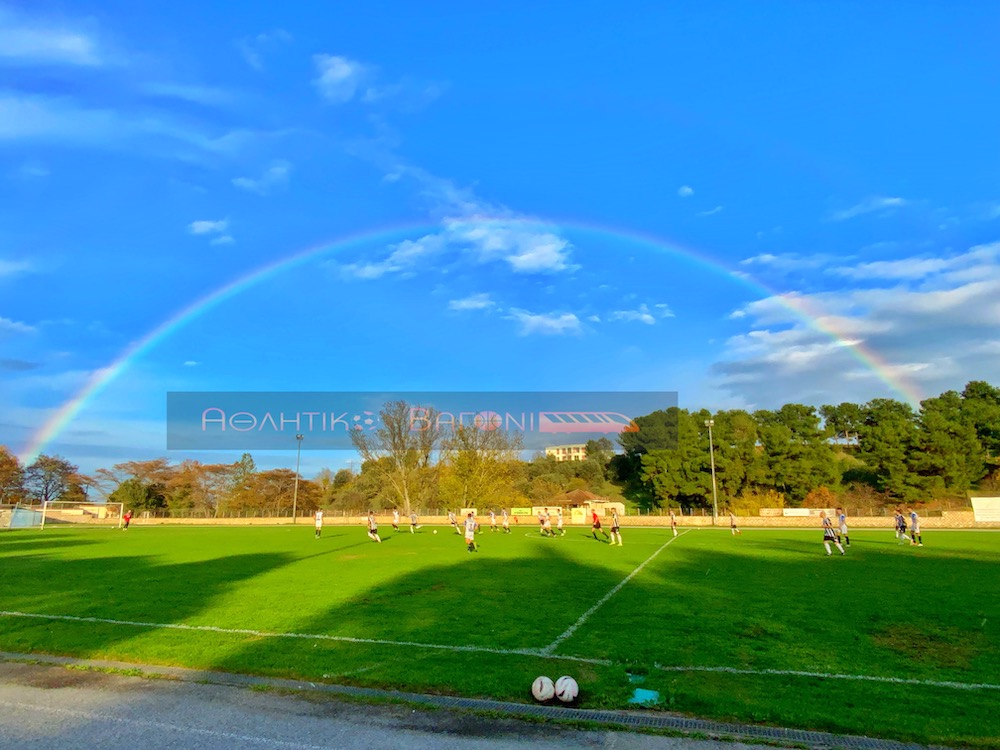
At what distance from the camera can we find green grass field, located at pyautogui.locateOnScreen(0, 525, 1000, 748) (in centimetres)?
757

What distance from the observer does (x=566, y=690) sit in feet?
24.2

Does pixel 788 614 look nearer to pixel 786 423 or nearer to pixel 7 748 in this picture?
pixel 7 748

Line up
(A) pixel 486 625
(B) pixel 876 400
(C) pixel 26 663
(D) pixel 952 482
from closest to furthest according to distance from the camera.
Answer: (C) pixel 26 663 → (A) pixel 486 625 → (D) pixel 952 482 → (B) pixel 876 400

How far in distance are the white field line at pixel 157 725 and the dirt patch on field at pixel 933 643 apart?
863 cm

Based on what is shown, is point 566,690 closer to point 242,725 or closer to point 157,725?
point 242,725

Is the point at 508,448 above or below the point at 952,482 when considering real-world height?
above

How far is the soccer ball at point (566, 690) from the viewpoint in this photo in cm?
734

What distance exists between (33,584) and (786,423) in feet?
287

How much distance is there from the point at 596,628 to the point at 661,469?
7317 centimetres

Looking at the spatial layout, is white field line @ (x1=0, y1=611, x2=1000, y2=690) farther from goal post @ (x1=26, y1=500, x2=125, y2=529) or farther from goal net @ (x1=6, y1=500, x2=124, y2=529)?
goal post @ (x1=26, y1=500, x2=125, y2=529)

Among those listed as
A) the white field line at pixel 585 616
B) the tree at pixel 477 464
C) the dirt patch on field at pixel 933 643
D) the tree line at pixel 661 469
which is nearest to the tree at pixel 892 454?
the tree line at pixel 661 469

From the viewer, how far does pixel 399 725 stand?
6672 millimetres

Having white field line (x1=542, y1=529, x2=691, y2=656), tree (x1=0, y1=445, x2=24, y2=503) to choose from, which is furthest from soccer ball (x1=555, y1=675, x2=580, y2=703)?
tree (x1=0, y1=445, x2=24, y2=503)

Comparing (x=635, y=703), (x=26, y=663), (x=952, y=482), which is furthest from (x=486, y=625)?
(x=952, y=482)
